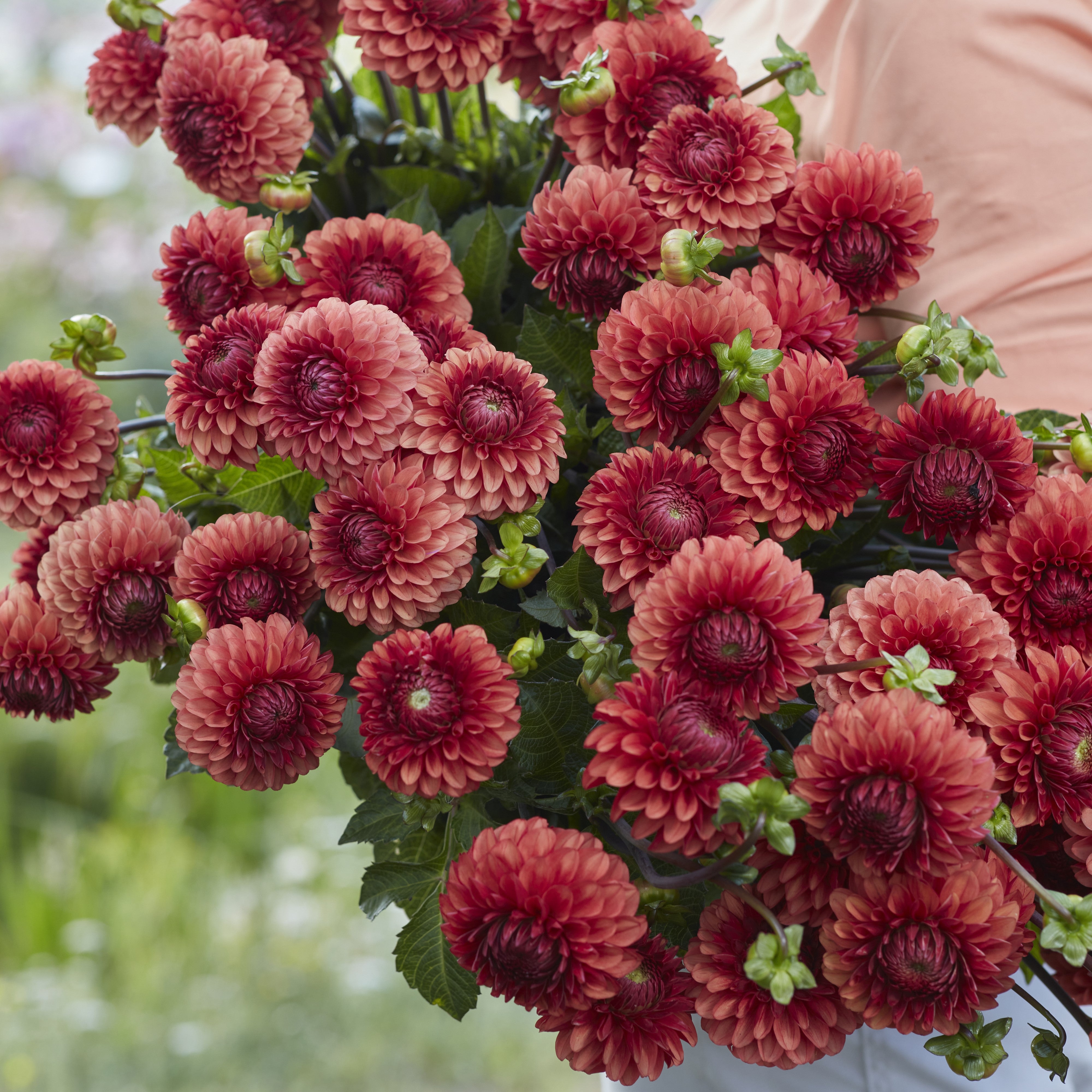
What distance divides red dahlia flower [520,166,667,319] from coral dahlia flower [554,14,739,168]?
3cm

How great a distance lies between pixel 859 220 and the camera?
38 cm

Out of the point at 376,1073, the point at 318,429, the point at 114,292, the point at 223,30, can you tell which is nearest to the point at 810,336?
the point at 318,429

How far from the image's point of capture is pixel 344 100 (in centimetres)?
53

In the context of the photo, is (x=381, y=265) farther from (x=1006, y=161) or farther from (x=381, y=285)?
(x=1006, y=161)

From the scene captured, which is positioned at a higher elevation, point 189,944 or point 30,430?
point 30,430

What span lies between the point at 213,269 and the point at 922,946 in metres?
0.34

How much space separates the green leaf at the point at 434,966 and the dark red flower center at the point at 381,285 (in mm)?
224

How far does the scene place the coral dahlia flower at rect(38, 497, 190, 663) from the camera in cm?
37

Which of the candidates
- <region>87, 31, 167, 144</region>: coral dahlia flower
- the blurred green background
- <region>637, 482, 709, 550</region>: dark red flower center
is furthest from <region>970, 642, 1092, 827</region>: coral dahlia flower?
the blurred green background

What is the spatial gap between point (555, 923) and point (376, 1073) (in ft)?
3.87

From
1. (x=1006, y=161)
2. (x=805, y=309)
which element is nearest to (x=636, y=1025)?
(x=805, y=309)

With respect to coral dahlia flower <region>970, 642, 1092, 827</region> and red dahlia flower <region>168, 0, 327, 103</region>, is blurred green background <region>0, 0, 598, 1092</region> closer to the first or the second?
red dahlia flower <region>168, 0, 327, 103</region>

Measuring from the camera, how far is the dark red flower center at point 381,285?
1.24 ft

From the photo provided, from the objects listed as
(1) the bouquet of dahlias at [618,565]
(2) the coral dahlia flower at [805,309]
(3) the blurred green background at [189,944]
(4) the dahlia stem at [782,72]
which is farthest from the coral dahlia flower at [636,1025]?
(3) the blurred green background at [189,944]
